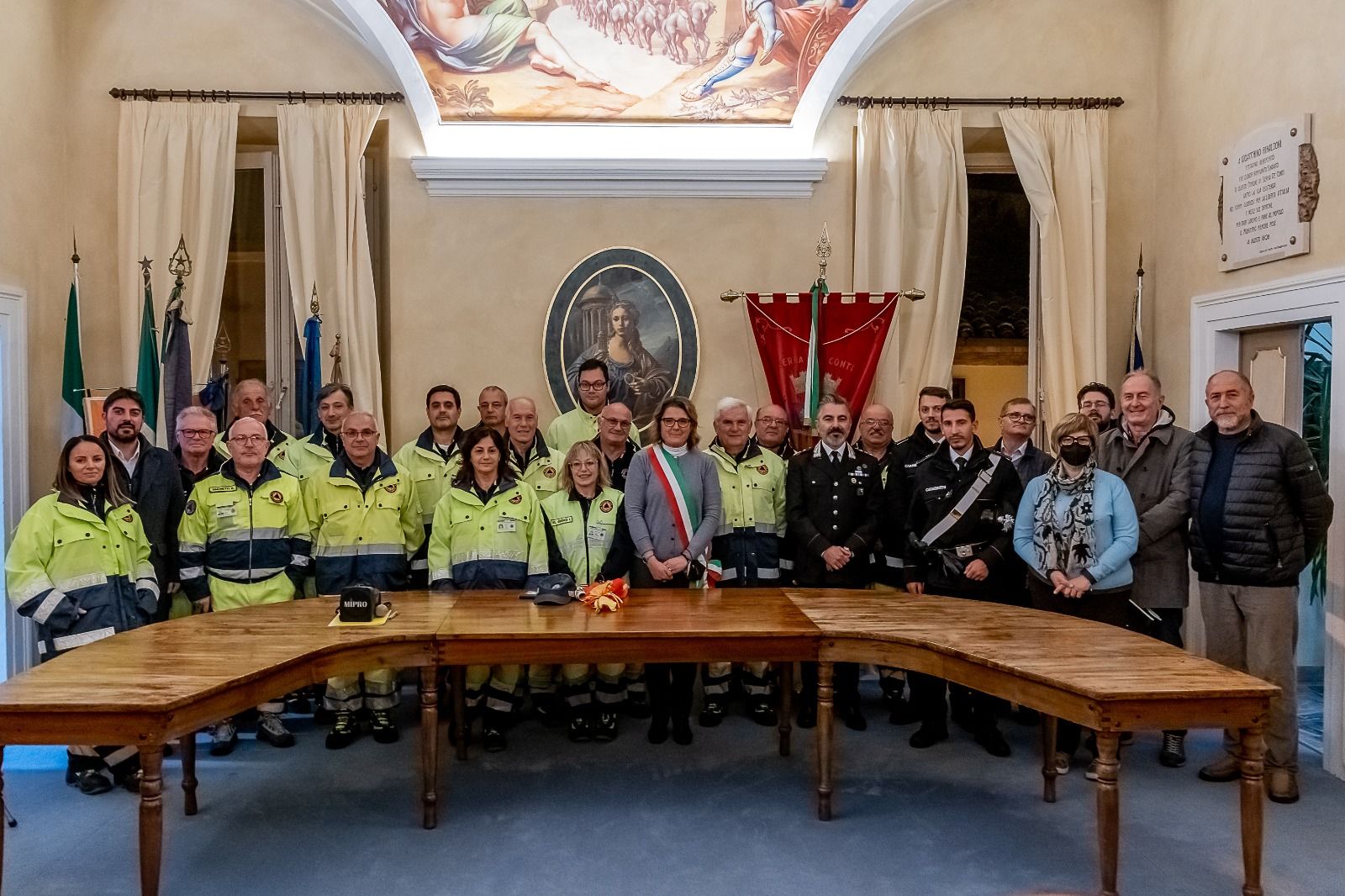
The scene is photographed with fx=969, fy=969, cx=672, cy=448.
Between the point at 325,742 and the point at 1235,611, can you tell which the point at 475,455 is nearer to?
the point at 325,742

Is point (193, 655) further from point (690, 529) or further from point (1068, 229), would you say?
point (1068, 229)

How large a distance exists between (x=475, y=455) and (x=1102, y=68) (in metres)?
5.19

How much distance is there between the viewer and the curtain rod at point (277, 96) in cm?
644

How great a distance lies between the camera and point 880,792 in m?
4.18

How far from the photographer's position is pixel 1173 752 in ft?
14.9

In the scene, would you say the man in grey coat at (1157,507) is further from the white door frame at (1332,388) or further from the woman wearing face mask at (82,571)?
the woman wearing face mask at (82,571)

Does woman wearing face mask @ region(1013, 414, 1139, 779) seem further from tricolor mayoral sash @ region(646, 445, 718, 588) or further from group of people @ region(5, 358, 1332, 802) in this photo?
tricolor mayoral sash @ region(646, 445, 718, 588)

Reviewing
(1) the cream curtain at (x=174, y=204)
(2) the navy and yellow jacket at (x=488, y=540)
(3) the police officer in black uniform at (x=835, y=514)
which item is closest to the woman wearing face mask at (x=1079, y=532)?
(3) the police officer in black uniform at (x=835, y=514)

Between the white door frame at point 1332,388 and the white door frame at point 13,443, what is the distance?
705cm

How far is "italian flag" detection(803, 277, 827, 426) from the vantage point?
6.42m

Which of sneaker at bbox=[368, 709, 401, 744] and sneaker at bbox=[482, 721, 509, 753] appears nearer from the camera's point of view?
sneaker at bbox=[482, 721, 509, 753]

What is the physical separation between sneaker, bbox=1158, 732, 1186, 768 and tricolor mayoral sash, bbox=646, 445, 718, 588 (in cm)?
226

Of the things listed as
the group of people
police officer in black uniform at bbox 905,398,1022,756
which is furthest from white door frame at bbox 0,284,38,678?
police officer in black uniform at bbox 905,398,1022,756

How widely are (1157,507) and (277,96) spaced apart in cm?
593
